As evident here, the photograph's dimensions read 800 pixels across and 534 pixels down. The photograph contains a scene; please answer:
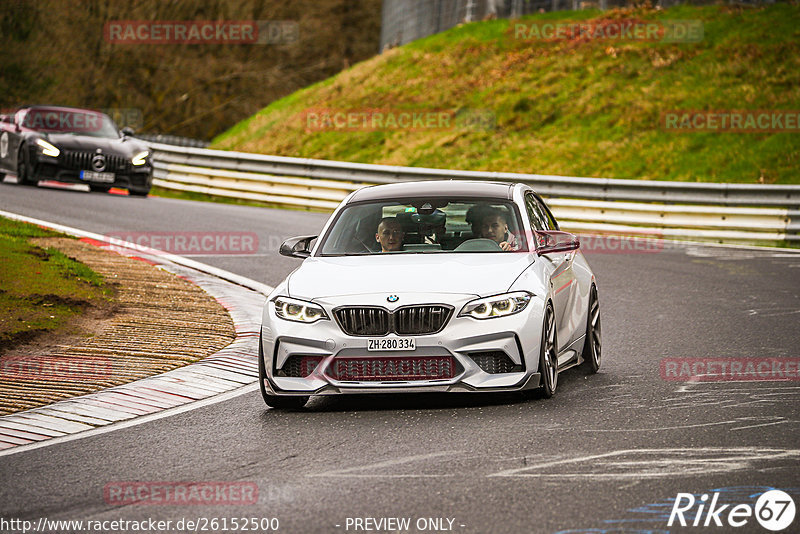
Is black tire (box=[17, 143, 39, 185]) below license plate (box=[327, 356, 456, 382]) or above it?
above

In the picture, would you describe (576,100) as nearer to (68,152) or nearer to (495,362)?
(68,152)

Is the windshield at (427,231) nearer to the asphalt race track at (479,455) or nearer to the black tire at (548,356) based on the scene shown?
the black tire at (548,356)

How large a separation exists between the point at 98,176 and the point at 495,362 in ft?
57.4

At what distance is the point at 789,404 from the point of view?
7969 millimetres

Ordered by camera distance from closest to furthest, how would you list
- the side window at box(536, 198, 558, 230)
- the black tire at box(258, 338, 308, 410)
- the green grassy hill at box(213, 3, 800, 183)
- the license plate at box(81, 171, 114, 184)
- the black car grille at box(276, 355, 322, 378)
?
1. the black car grille at box(276, 355, 322, 378)
2. the black tire at box(258, 338, 308, 410)
3. the side window at box(536, 198, 558, 230)
4. the license plate at box(81, 171, 114, 184)
5. the green grassy hill at box(213, 3, 800, 183)

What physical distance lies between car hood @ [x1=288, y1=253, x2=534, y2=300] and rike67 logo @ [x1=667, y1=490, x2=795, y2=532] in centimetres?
265

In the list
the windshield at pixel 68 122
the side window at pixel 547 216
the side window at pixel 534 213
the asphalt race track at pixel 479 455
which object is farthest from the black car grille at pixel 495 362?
the windshield at pixel 68 122

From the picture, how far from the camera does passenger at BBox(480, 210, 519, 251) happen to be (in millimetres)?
9094

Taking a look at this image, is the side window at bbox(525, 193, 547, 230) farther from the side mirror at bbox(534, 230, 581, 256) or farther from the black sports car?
the black sports car

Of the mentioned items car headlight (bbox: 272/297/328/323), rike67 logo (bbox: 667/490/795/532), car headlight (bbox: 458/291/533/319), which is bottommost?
rike67 logo (bbox: 667/490/795/532)

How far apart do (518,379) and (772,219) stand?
1344cm

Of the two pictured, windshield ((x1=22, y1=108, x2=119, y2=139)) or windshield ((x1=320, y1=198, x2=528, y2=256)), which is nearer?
windshield ((x1=320, y1=198, x2=528, y2=256))

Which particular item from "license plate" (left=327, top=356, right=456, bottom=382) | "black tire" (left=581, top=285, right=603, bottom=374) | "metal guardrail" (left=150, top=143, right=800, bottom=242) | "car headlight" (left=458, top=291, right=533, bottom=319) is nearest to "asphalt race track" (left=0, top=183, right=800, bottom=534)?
"black tire" (left=581, top=285, right=603, bottom=374)

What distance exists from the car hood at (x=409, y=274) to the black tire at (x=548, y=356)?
37 centimetres
